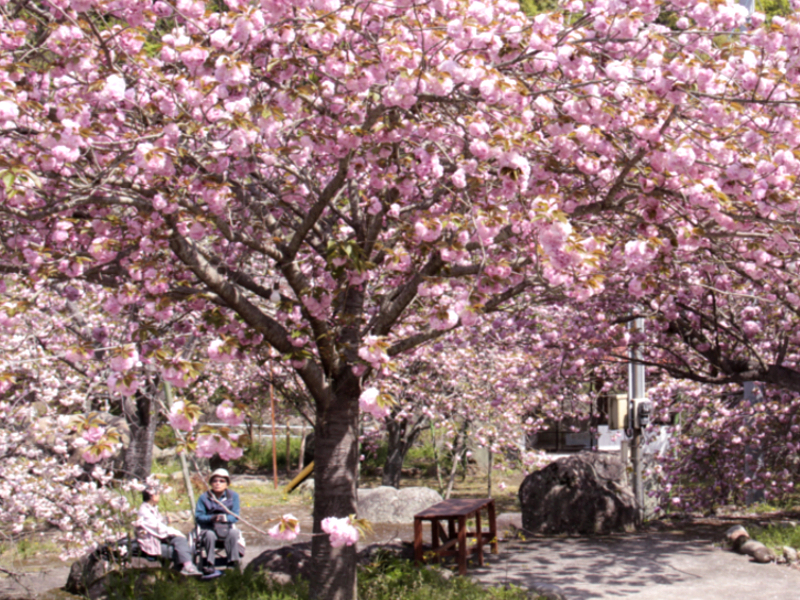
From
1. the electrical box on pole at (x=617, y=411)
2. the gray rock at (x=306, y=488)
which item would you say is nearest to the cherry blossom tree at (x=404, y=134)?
the electrical box on pole at (x=617, y=411)

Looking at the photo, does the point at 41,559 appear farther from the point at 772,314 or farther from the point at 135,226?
the point at 772,314

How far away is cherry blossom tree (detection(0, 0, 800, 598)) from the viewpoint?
14.7ft

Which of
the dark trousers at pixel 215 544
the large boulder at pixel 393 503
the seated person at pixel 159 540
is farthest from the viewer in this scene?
the large boulder at pixel 393 503

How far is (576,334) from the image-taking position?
10273mm

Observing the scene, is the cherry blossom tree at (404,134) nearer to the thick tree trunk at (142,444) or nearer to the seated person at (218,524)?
the seated person at (218,524)

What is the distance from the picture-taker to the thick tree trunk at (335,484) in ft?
21.3

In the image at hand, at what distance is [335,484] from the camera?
6570 mm

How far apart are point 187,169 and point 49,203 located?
1.14m

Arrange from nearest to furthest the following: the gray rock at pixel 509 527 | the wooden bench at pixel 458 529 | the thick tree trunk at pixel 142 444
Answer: the wooden bench at pixel 458 529 < the thick tree trunk at pixel 142 444 < the gray rock at pixel 509 527

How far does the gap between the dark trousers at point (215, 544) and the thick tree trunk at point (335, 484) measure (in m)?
1.95

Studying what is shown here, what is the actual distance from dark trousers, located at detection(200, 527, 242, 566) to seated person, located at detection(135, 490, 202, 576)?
361mm

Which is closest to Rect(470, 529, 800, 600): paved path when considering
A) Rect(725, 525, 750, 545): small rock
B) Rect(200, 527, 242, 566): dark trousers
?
Rect(725, 525, 750, 545): small rock

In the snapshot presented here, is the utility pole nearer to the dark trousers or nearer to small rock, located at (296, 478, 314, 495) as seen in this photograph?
the dark trousers

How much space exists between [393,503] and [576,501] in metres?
3.94
